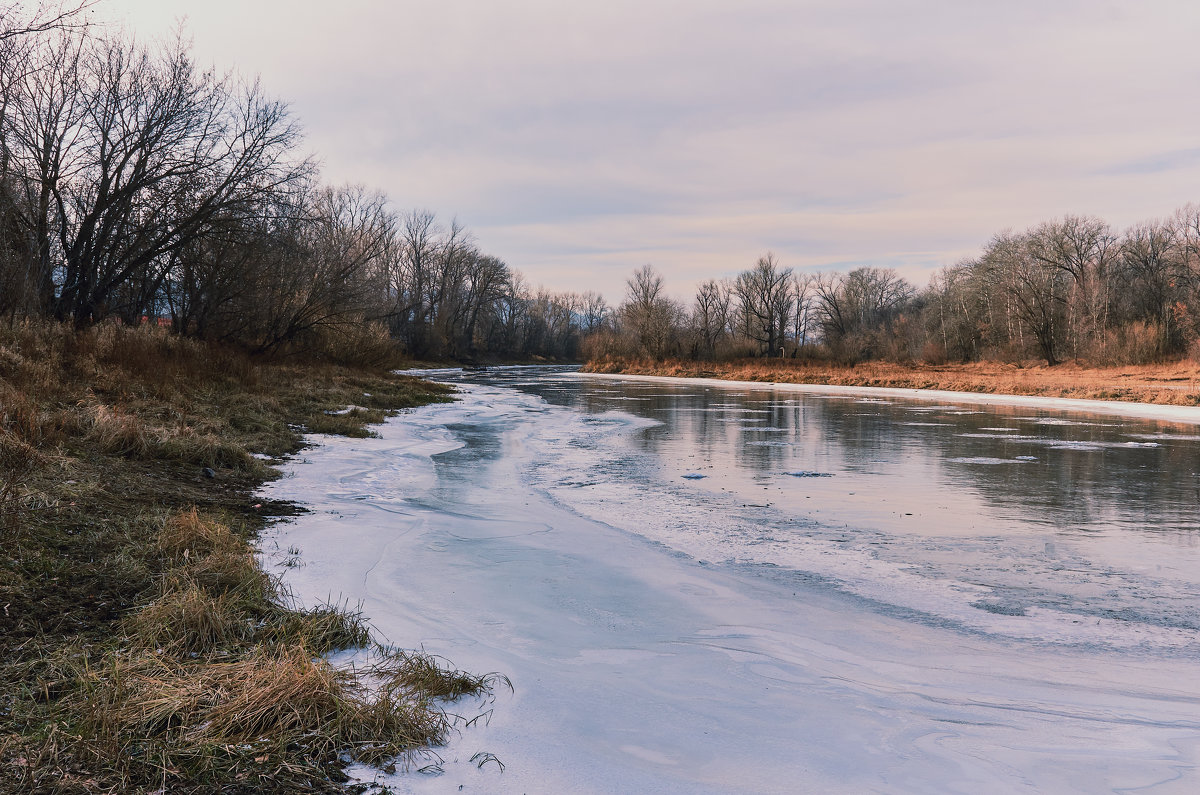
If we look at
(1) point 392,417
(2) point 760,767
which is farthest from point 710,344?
(2) point 760,767

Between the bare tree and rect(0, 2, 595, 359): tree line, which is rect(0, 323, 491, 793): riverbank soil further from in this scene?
the bare tree

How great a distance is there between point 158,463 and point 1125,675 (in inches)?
305

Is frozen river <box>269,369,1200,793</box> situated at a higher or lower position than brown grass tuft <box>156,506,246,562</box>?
lower

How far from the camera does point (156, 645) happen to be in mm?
3152

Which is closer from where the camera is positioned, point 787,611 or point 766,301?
point 787,611

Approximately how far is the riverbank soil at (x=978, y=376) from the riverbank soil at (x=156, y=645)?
2623 centimetres

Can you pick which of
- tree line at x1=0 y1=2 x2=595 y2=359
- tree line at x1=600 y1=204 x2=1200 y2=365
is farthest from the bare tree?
tree line at x1=0 y1=2 x2=595 y2=359

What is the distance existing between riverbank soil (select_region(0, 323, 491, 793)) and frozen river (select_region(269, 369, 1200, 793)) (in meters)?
0.35

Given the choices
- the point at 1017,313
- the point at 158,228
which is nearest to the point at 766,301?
the point at 1017,313

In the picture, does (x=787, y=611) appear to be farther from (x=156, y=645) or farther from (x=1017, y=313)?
(x=1017, y=313)

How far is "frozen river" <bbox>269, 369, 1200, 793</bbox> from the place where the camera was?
2781mm

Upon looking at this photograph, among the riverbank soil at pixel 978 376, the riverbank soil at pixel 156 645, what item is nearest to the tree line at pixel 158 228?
the riverbank soil at pixel 156 645

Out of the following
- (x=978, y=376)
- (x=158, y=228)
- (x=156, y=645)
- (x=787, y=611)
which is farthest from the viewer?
(x=978, y=376)

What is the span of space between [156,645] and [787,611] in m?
3.46
